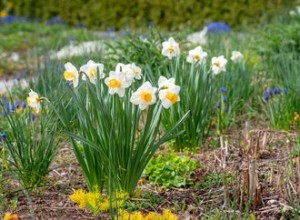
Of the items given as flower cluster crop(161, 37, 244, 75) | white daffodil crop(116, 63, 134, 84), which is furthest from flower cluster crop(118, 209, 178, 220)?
flower cluster crop(161, 37, 244, 75)

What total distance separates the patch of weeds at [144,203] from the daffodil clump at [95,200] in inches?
1.5

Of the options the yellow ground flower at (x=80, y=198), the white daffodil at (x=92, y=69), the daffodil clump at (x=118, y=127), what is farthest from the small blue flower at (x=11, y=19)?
the yellow ground flower at (x=80, y=198)

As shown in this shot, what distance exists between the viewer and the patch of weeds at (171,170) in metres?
3.59

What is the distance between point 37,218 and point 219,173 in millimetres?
1018

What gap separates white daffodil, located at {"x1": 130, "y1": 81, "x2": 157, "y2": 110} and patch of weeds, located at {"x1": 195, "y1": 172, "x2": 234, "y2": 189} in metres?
0.62

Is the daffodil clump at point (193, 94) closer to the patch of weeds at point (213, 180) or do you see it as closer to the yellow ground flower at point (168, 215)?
the patch of weeds at point (213, 180)

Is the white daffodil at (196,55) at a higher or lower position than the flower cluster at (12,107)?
higher

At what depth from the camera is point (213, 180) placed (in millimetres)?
3584

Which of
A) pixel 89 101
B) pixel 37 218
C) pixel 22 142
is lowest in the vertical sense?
pixel 37 218

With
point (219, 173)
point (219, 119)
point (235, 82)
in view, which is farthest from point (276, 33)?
point (219, 173)

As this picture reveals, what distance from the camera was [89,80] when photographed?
329 centimetres

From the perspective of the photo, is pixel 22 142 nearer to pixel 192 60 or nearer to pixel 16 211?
pixel 16 211

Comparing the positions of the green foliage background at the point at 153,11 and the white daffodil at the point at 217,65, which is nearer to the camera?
the white daffodil at the point at 217,65

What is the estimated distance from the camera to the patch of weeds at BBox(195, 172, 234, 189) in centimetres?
350
